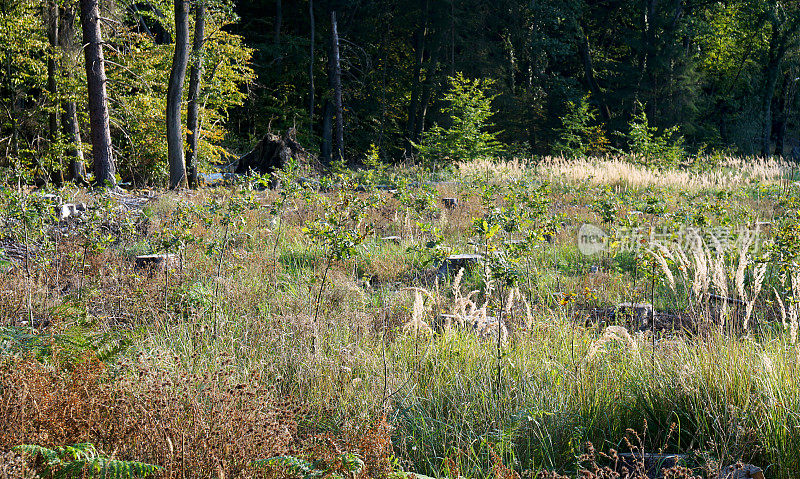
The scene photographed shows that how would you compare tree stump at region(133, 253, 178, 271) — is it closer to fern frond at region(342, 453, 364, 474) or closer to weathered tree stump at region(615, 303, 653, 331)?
weathered tree stump at region(615, 303, 653, 331)

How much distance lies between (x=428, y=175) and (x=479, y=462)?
42.3ft

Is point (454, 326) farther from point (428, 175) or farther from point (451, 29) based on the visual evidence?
point (451, 29)

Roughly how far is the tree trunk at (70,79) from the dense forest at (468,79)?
3.82 ft

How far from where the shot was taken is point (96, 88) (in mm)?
12531

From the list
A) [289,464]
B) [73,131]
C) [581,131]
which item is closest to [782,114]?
[581,131]

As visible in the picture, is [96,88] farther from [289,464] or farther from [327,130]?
[327,130]

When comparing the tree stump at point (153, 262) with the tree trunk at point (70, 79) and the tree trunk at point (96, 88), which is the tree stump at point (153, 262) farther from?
the tree trunk at point (70, 79)

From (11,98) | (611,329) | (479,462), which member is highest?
(11,98)

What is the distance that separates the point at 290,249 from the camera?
24.7 ft

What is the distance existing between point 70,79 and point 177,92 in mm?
3355

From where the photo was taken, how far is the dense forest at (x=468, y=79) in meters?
18.9

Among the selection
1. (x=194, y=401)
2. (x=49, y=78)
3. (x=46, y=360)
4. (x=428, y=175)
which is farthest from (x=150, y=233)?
(x=49, y=78)

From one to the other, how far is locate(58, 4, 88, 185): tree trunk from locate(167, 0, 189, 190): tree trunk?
286cm

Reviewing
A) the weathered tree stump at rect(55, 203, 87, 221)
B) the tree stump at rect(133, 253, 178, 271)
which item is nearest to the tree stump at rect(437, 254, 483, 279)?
the tree stump at rect(133, 253, 178, 271)
